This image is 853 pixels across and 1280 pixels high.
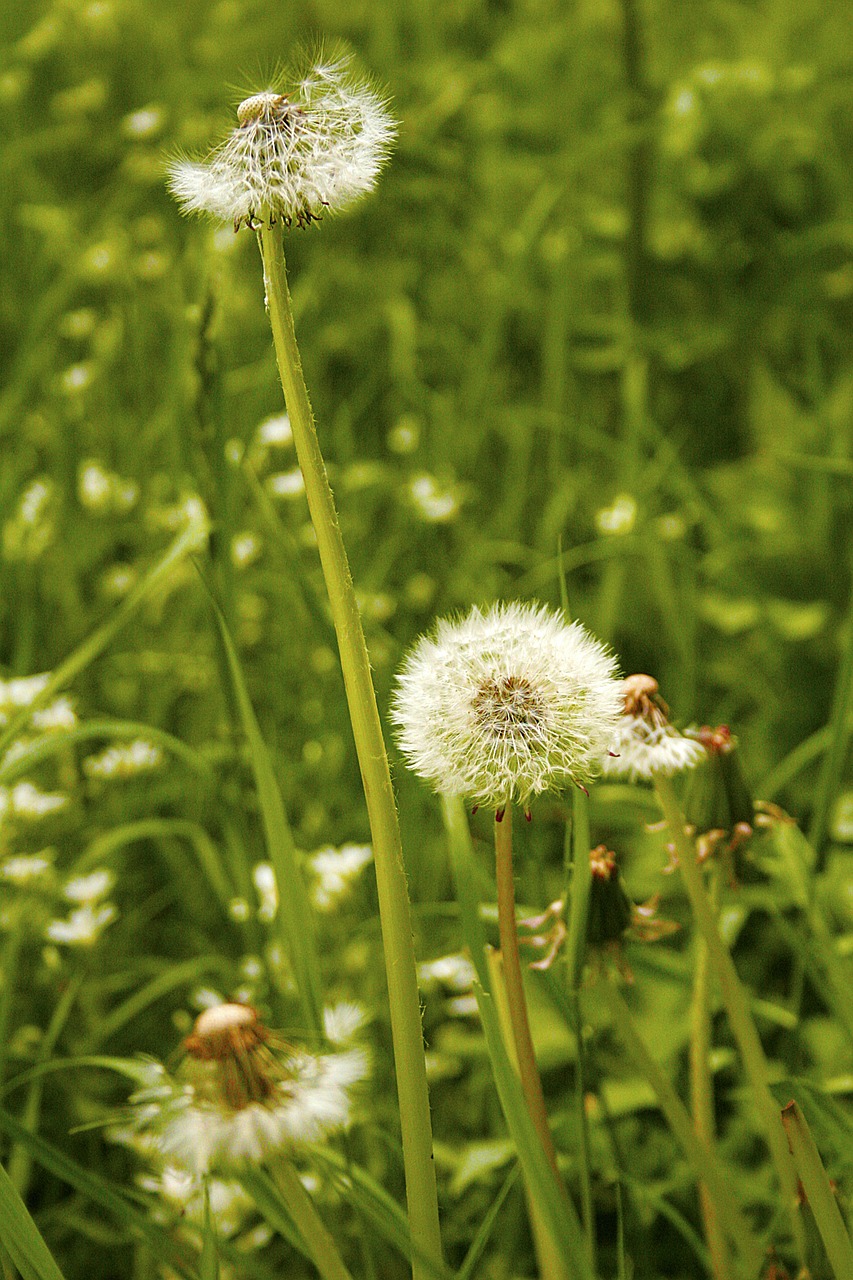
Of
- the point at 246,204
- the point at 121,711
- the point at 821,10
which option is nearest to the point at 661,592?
the point at 121,711

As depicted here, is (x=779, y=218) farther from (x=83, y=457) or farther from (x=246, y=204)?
(x=246, y=204)

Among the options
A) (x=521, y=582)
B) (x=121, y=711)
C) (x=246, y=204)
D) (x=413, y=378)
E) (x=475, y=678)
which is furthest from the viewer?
(x=413, y=378)

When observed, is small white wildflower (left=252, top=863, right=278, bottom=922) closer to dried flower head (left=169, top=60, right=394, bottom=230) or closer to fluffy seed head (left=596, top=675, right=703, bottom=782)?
fluffy seed head (left=596, top=675, right=703, bottom=782)

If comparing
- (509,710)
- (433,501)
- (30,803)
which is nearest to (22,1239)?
(509,710)

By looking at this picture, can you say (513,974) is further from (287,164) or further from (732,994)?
(287,164)

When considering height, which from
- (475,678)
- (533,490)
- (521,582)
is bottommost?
(475,678)

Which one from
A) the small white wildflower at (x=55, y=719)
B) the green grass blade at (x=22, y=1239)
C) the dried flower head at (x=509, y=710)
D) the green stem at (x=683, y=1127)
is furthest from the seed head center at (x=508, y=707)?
the small white wildflower at (x=55, y=719)

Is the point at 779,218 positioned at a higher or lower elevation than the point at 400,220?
lower
